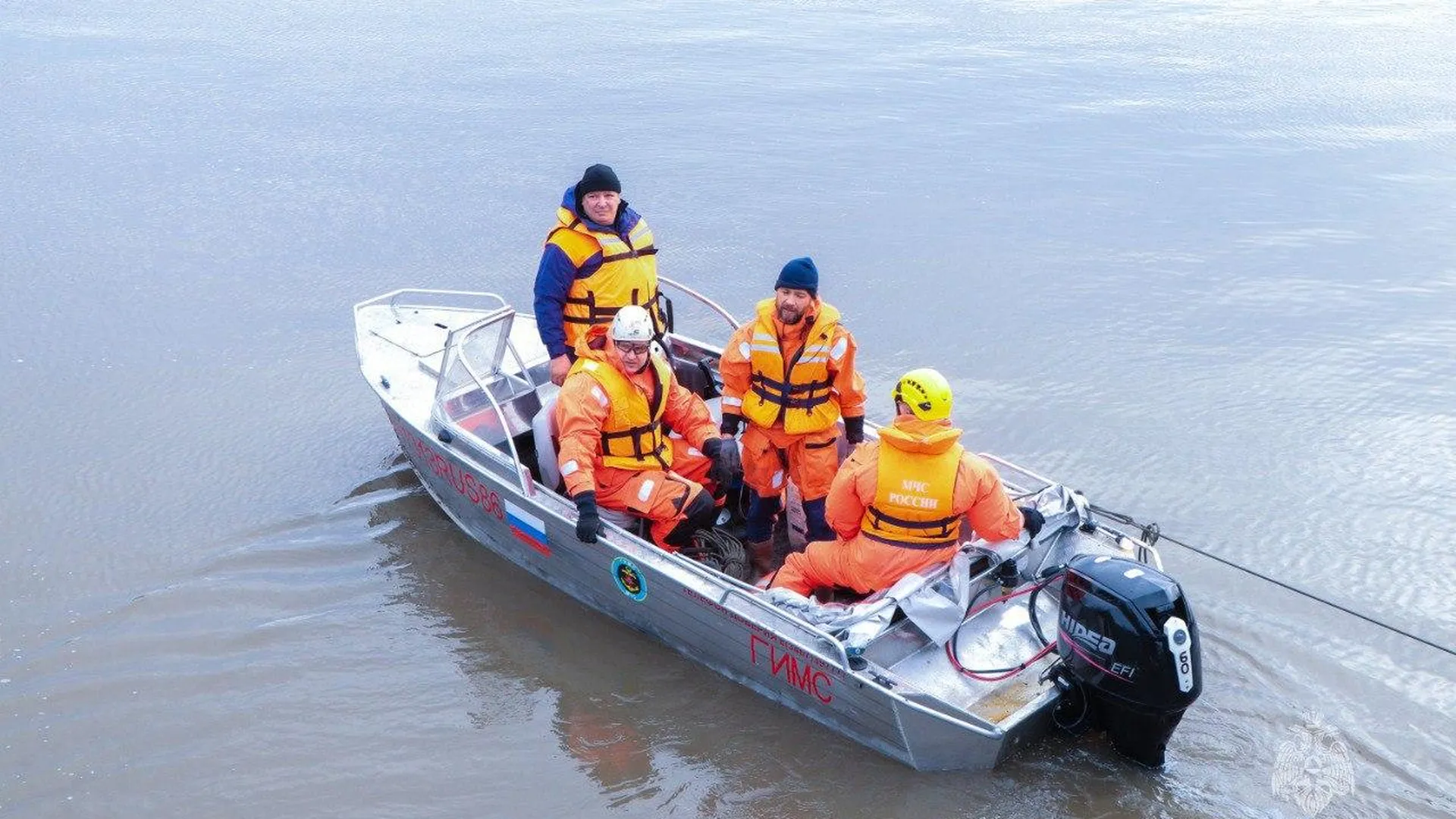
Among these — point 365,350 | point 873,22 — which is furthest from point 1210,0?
point 365,350

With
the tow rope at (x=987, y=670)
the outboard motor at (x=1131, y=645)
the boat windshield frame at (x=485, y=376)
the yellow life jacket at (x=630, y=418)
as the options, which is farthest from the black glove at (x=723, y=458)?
Answer: the outboard motor at (x=1131, y=645)

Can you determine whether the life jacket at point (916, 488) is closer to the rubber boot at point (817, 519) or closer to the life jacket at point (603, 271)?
the rubber boot at point (817, 519)

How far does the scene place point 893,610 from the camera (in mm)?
4727

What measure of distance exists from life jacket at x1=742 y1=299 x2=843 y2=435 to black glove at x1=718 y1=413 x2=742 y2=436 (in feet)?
0.36

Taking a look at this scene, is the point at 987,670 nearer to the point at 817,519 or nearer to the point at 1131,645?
the point at 1131,645

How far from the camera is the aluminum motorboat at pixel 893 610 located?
4320 millimetres

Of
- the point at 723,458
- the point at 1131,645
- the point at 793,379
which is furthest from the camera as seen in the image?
the point at 723,458

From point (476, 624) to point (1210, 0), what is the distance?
43.4ft

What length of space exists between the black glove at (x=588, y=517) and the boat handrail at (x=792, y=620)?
2.05 feet

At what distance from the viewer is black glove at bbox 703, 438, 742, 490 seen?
570cm

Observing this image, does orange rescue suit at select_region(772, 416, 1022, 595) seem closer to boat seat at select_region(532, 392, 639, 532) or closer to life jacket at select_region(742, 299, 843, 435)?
life jacket at select_region(742, 299, 843, 435)

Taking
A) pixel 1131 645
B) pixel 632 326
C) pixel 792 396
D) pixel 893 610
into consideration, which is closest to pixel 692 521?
pixel 792 396

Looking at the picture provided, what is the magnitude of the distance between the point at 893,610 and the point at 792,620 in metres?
0.37

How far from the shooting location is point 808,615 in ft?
15.6
